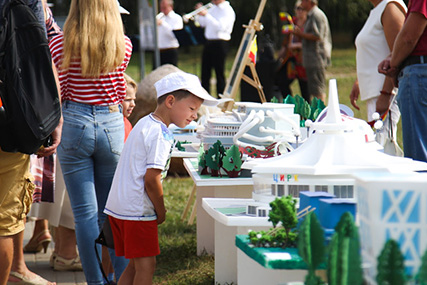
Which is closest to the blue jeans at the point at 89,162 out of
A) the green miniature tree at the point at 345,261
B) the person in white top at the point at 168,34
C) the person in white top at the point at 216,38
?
the green miniature tree at the point at 345,261

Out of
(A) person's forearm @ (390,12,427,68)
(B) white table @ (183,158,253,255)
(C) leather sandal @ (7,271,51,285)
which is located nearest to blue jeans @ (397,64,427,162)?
(A) person's forearm @ (390,12,427,68)

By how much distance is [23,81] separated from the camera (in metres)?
3.18

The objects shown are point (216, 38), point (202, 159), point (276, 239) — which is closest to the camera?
point (276, 239)

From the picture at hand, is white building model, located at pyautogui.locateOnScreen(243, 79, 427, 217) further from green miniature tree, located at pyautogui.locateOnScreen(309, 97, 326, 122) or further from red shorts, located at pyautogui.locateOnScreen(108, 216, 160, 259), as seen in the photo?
green miniature tree, located at pyautogui.locateOnScreen(309, 97, 326, 122)

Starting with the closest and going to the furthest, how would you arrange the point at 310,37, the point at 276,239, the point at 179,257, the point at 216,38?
the point at 276,239, the point at 179,257, the point at 310,37, the point at 216,38

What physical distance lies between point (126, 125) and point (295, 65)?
25.1 ft

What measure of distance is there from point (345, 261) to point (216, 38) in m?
11.2

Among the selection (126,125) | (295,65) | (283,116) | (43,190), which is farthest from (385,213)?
(295,65)

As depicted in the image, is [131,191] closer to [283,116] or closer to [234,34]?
[283,116]

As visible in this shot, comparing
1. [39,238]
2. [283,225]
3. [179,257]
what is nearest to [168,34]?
[39,238]

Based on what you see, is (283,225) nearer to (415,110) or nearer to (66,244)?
(415,110)

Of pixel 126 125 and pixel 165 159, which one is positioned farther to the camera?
pixel 126 125

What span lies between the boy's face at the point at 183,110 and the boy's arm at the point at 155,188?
11.7 inches

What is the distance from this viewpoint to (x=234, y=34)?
33.5 m
